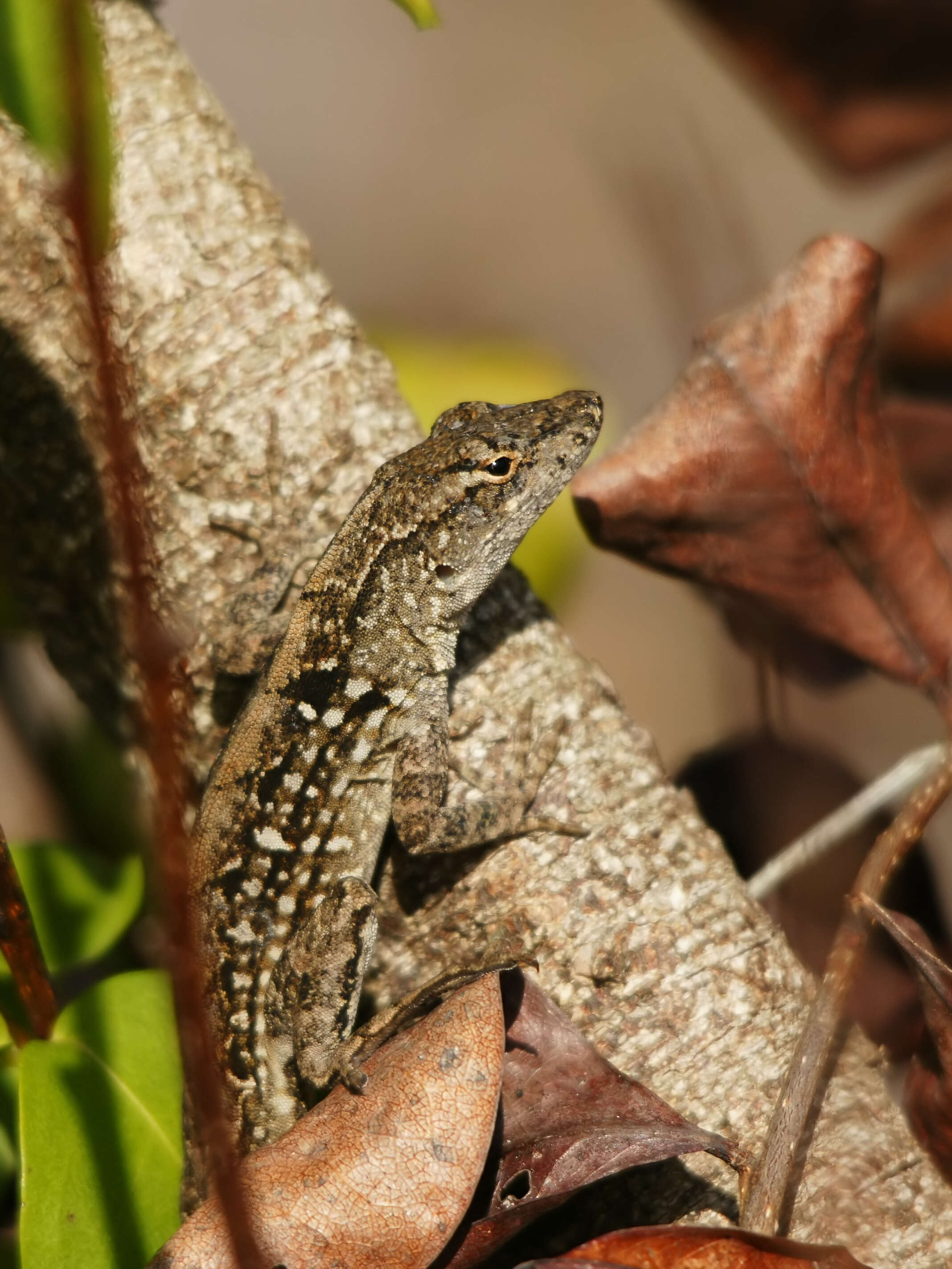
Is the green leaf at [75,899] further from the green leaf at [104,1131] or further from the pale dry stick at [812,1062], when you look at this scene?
the pale dry stick at [812,1062]

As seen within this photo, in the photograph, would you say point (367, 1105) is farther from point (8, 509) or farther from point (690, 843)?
point (8, 509)

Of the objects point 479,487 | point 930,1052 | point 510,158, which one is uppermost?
point 510,158

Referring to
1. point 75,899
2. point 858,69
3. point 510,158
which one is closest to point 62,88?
point 75,899

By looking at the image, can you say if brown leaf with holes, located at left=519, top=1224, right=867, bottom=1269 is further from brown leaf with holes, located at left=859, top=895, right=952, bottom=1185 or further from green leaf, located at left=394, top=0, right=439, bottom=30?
green leaf, located at left=394, top=0, right=439, bottom=30

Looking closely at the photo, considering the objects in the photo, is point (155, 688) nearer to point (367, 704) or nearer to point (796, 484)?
point (367, 704)

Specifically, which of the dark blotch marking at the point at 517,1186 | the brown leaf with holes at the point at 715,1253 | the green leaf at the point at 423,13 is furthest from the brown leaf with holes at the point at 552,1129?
the green leaf at the point at 423,13
